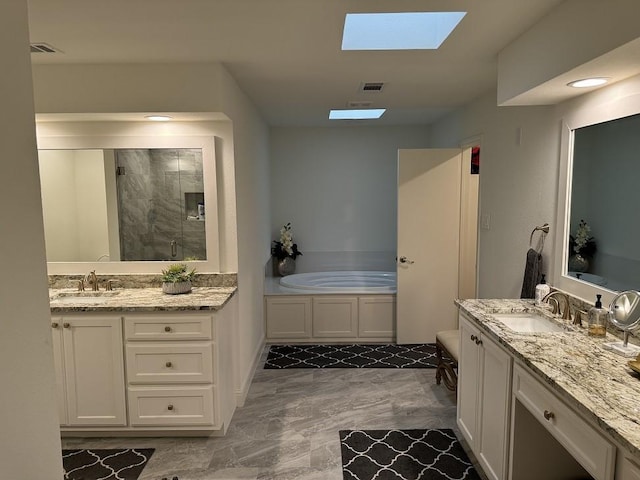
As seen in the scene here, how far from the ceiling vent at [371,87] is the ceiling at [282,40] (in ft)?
0.15

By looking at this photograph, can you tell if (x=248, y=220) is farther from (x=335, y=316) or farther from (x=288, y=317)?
(x=335, y=316)

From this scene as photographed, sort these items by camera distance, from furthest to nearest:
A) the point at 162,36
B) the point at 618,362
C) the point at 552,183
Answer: the point at 552,183, the point at 162,36, the point at 618,362

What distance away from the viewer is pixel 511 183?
3.15m

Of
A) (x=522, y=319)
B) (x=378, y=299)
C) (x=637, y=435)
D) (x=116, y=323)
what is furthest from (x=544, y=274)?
(x=116, y=323)

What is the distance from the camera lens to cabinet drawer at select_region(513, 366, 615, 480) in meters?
1.29

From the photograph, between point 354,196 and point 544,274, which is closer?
point 544,274

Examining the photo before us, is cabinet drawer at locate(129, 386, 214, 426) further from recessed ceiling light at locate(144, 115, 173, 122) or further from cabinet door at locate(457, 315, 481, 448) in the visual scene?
recessed ceiling light at locate(144, 115, 173, 122)

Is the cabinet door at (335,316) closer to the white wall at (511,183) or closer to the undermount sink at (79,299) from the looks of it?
the white wall at (511,183)

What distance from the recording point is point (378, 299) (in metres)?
4.57

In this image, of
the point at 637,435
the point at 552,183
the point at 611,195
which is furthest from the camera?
the point at 552,183

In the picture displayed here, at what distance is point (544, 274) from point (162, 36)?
8.41ft

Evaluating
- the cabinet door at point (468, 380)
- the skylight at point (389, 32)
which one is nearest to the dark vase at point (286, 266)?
the cabinet door at point (468, 380)

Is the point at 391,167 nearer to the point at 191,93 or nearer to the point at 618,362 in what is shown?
the point at 191,93

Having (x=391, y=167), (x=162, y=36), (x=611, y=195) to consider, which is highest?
(x=162, y=36)
